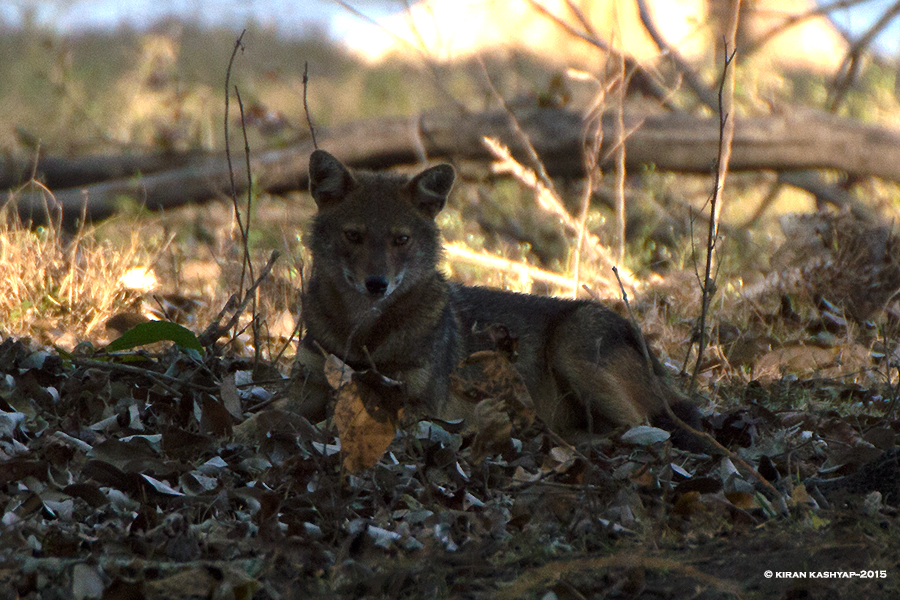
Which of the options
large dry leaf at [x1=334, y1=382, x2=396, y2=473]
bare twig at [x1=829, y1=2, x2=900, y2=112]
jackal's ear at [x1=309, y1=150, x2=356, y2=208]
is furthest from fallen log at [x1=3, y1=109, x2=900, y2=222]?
large dry leaf at [x1=334, y1=382, x2=396, y2=473]

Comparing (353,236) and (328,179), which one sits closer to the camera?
(353,236)

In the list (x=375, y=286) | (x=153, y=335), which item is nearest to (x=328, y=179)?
(x=375, y=286)

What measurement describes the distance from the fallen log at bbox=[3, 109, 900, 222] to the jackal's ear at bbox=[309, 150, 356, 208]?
3.57 m

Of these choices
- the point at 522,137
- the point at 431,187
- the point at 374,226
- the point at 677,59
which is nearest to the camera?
the point at 374,226

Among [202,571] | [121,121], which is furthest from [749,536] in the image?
[121,121]

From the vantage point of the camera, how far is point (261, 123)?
931 cm

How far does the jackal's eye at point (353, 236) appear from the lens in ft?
14.6

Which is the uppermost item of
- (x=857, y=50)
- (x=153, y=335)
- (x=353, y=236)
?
(x=857, y=50)

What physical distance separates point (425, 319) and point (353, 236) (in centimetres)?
52

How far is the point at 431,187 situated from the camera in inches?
185

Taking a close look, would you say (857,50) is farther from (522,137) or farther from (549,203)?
(549,203)

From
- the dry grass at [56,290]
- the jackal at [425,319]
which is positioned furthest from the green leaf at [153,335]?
the dry grass at [56,290]

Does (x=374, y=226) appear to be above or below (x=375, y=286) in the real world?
above

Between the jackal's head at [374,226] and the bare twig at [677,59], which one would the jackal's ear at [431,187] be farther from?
the bare twig at [677,59]
